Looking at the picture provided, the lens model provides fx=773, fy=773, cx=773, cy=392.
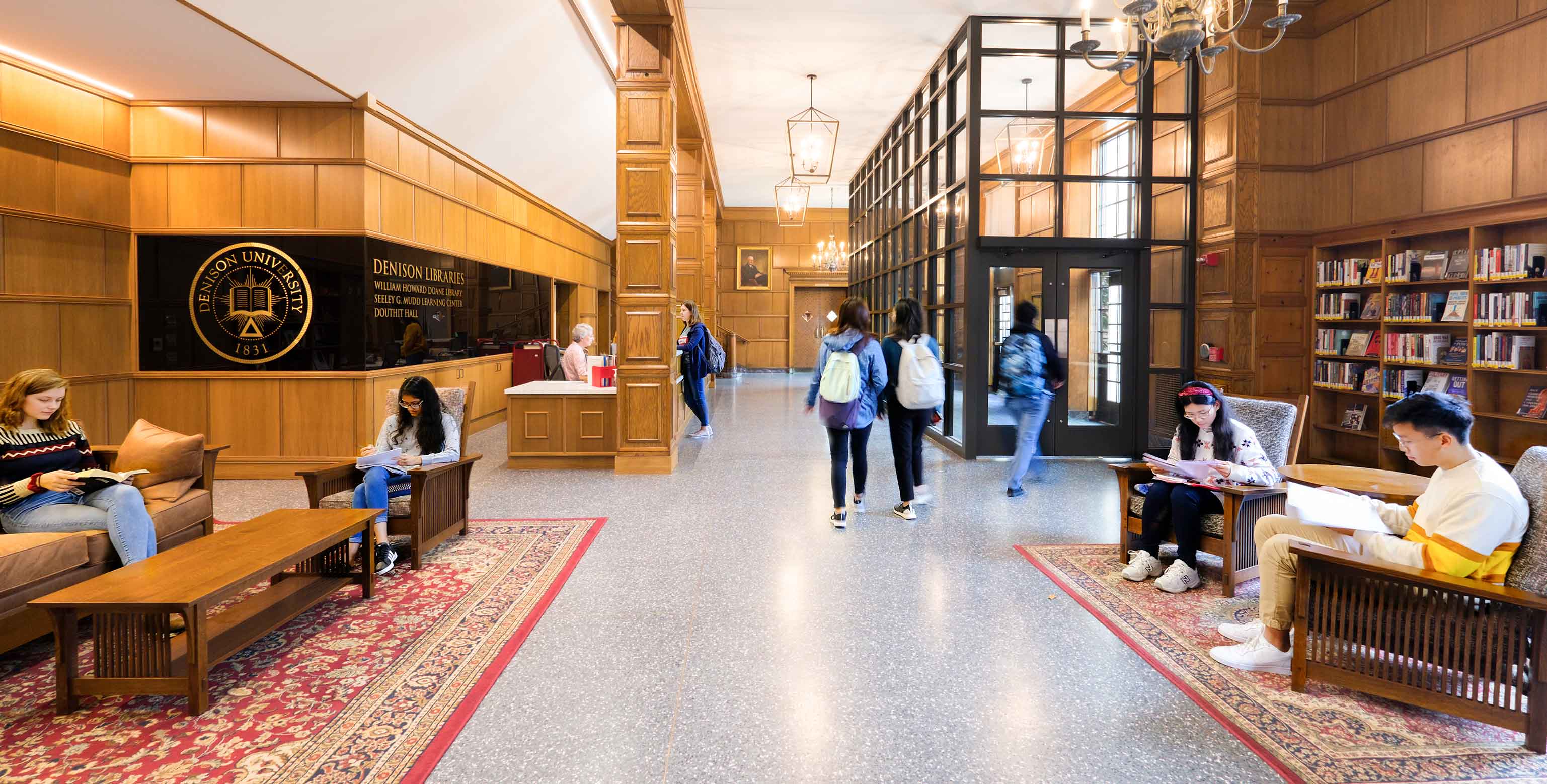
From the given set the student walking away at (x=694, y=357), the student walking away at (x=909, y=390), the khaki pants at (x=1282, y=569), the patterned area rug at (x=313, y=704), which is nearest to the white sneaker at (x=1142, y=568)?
the khaki pants at (x=1282, y=569)

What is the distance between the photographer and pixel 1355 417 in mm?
6125

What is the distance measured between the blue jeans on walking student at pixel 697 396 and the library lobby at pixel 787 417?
9.6 inches

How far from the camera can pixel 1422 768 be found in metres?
2.19

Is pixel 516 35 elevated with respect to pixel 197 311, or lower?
elevated

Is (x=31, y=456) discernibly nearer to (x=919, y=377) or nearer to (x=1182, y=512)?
(x=919, y=377)

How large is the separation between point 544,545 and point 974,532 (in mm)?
2575

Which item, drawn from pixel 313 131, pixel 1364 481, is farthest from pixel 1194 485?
pixel 313 131

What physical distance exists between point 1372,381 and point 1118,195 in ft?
8.38

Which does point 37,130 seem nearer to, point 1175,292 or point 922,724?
point 922,724

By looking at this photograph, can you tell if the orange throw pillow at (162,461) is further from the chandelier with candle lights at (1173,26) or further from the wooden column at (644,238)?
the chandelier with candle lights at (1173,26)

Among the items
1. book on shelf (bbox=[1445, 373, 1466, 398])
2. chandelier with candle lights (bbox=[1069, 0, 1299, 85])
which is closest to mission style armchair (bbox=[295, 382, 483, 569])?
chandelier with candle lights (bbox=[1069, 0, 1299, 85])

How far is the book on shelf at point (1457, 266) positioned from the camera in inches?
206

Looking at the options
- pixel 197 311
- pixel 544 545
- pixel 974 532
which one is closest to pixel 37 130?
pixel 197 311

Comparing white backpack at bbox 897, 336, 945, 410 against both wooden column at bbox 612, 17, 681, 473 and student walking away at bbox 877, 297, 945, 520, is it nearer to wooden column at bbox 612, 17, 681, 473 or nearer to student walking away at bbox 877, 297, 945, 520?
student walking away at bbox 877, 297, 945, 520
